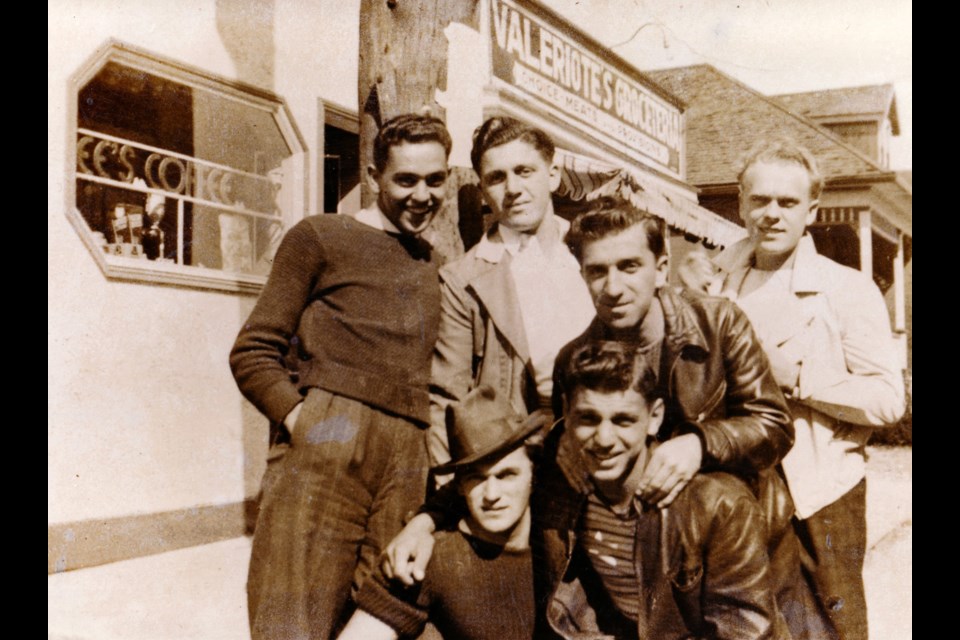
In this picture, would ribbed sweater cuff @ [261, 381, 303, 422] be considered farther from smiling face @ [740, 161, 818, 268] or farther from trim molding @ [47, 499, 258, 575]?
trim molding @ [47, 499, 258, 575]

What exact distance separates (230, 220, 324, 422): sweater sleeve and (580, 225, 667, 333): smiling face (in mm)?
1037

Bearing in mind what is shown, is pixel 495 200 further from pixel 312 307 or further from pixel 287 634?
pixel 287 634

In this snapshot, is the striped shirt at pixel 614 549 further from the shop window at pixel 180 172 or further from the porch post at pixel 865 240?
the shop window at pixel 180 172

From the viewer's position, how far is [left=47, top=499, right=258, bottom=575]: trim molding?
5.07 metres

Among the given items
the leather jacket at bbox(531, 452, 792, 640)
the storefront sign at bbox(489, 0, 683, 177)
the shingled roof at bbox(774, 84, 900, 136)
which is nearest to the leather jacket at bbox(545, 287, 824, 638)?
the leather jacket at bbox(531, 452, 792, 640)

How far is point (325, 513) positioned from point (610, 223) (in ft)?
4.86

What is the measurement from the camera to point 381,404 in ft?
11.1

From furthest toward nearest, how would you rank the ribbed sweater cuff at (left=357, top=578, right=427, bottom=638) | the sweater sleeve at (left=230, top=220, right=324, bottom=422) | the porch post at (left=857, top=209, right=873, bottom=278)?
the porch post at (left=857, top=209, right=873, bottom=278), the sweater sleeve at (left=230, top=220, right=324, bottom=422), the ribbed sweater cuff at (left=357, top=578, right=427, bottom=638)

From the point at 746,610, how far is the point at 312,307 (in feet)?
6.06

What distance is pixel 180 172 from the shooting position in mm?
5734

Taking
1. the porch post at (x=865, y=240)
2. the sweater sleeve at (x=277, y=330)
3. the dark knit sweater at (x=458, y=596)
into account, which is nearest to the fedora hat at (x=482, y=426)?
the dark knit sweater at (x=458, y=596)

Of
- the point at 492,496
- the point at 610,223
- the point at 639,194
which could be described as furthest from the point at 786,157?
the point at 492,496

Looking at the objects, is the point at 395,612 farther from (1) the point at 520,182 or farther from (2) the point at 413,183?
(1) the point at 520,182
